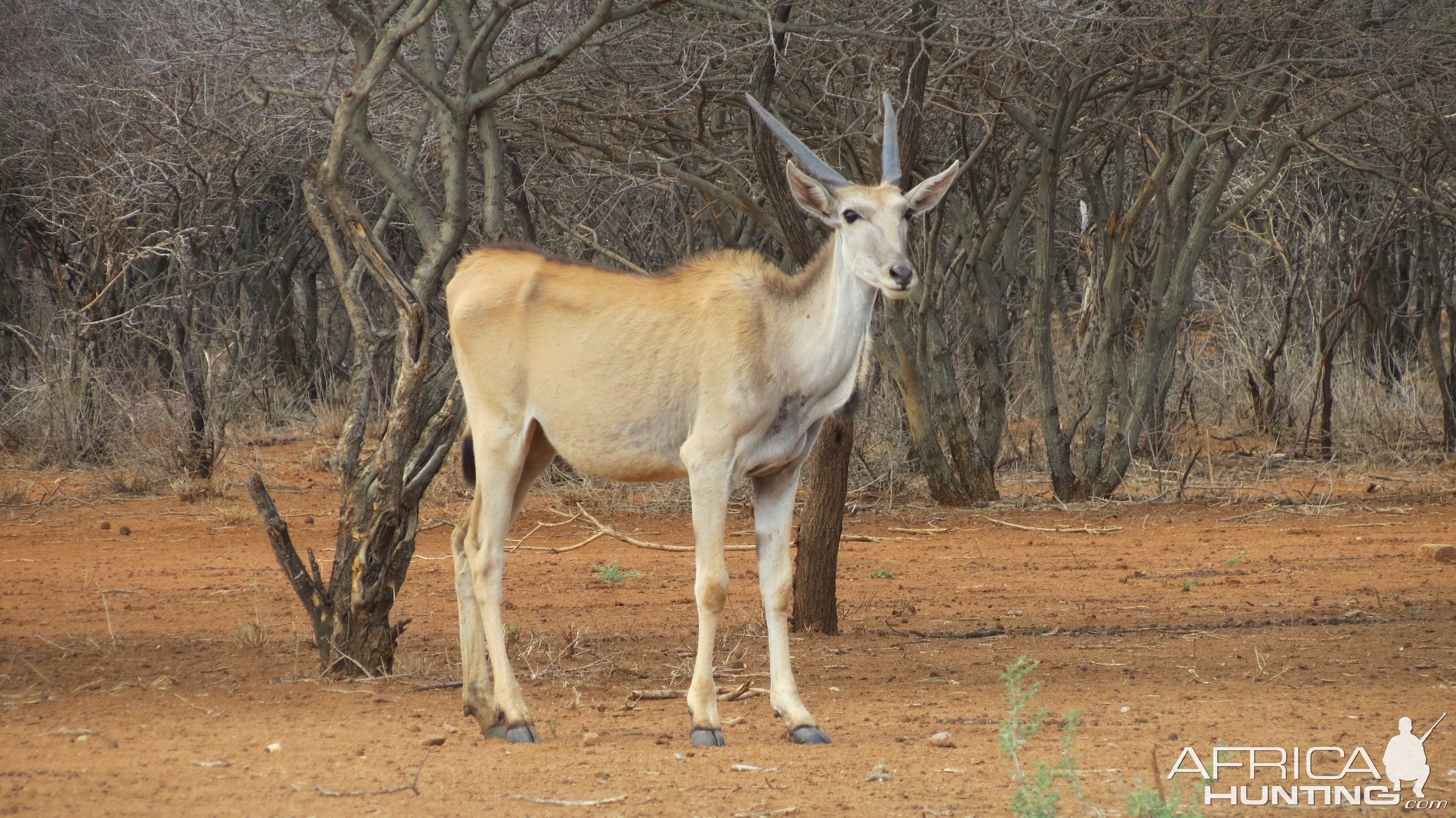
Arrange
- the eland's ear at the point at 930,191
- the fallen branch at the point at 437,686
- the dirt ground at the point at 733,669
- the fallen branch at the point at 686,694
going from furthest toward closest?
1. the fallen branch at the point at 437,686
2. the fallen branch at the point at 686,694
3. the eland's ear at the point at 930,191
4. the dirt ground at the point at 733,669

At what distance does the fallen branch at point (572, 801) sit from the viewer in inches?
179

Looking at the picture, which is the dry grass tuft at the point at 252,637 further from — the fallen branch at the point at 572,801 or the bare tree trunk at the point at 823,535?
the fallen branch at the point at 572,801

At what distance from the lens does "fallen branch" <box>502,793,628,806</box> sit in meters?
4.55

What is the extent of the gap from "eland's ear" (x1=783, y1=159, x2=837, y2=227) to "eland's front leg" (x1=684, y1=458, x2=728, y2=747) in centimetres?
115

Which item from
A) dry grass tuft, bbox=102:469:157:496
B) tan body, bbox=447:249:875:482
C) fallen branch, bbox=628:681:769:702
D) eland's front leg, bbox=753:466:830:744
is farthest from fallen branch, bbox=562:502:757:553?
dry grass tuft, bbox=102:469:157:496

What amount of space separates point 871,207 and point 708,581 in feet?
5.45

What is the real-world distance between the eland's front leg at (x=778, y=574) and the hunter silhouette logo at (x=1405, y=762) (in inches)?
83.2

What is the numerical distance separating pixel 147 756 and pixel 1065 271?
22.0 m

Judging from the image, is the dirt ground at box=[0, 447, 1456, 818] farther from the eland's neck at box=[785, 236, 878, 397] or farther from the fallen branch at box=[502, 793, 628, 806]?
the eland's neck at box=[785, 236, 878, 397]

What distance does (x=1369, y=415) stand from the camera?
17562mm

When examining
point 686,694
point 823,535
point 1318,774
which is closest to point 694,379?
point 686,694

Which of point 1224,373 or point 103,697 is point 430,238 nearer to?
point 103,697

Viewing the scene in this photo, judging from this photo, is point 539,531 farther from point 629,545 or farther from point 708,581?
point 708,581

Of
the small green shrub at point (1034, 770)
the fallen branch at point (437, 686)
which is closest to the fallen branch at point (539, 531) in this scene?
the fallen branch at point (437, 686)
